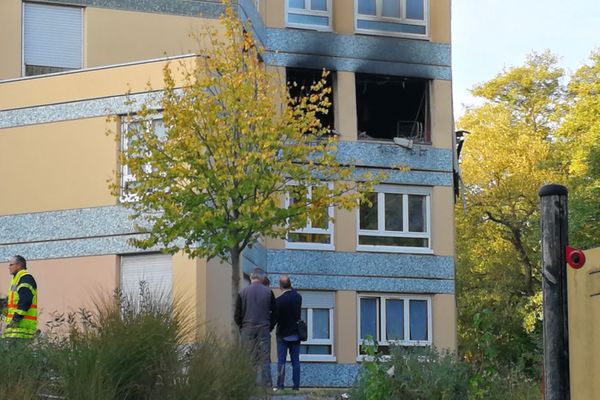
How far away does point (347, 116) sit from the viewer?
35.6 m

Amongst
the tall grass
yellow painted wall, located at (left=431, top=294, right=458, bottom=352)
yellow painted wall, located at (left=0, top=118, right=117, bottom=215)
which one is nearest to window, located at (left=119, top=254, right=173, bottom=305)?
yellow painted wall, located at (left=0, top=118, right=117, bottom=215)

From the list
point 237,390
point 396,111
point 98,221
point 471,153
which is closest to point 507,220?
point 471,153

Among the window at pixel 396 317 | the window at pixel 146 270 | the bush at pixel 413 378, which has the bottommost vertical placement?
the bush at pixel 413 378

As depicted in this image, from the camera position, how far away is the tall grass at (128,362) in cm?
1234

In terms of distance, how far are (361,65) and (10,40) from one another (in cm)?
1031

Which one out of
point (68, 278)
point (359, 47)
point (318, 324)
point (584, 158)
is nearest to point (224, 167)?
point (68, 278)

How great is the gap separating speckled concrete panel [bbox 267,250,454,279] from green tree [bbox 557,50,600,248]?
6.80 m

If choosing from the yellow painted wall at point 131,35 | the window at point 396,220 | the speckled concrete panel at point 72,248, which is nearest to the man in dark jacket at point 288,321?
the speckled concrete panel at point 72,248

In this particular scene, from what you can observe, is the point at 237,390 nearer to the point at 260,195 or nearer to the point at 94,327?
the point at 94,327

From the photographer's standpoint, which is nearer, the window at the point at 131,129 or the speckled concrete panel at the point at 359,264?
the window at the point at 131,129

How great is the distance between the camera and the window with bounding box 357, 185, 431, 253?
1406 inches

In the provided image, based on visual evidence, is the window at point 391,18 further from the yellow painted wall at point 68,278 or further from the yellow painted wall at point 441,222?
the yellow painted wall at point 68,278

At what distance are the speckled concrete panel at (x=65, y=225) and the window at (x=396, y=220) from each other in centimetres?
987

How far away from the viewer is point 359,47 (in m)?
36.2
